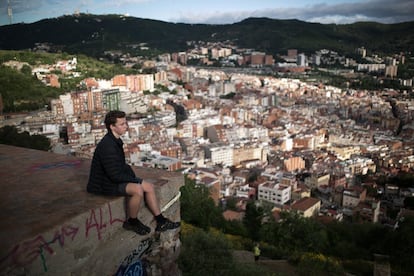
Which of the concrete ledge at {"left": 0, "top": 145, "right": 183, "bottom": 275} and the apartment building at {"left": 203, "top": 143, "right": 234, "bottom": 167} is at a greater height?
the concrete ledge at {"left": 0, "top": 145, "right": 183, "bottom": 275}

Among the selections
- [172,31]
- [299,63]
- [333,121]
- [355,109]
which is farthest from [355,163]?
[172,31]

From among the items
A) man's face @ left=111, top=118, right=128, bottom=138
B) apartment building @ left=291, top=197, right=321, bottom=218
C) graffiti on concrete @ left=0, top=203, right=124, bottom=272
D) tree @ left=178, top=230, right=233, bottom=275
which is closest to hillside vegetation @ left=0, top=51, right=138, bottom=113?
apartment building @ left=291, top=197, right=321, bottom=218

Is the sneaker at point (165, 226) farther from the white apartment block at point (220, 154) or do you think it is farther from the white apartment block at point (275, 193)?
the white apartment block at point (220, 154)

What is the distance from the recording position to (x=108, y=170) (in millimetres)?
1676

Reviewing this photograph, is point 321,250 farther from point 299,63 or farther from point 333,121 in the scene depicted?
point 299,63

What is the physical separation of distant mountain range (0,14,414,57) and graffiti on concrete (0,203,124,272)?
1663 inches

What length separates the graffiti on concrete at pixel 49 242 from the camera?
3.95 ft

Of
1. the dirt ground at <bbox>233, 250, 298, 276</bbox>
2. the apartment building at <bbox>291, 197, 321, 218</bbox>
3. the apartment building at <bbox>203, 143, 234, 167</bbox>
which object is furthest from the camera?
the apartment building at <bbox>203, 143, 234, 167</bbox>

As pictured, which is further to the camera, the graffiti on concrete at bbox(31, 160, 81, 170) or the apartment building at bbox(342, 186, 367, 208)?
the apartment building at bbox(342, 186, 367, 208)

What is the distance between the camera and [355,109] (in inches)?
1248

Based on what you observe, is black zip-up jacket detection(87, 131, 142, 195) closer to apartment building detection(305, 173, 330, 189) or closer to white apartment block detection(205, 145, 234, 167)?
apartment building detection(305, 173, 330, 189)

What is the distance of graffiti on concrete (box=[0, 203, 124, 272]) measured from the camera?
121cm

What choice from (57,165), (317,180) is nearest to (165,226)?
(57,165)

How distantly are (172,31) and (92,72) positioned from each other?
1550 inches
